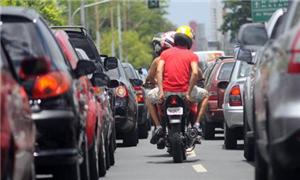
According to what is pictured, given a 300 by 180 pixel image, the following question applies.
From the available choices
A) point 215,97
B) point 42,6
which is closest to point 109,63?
point 215,97

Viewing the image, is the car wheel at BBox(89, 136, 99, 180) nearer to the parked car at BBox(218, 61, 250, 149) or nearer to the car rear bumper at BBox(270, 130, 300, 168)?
the car rear bumper at BBox(270, 130, 300, 168)

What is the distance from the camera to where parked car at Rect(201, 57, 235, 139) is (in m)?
24.4

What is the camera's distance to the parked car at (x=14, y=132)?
866 cm

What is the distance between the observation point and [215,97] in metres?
24.7

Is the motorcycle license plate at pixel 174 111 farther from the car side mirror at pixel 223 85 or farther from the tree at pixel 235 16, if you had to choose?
the tree at pixel 235 16

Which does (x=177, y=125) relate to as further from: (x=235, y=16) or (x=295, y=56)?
(x=235, y=16)

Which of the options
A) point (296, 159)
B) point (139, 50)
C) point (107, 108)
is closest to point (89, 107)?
point (107, 108)

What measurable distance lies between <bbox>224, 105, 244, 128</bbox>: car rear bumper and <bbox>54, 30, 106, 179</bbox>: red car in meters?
5.57

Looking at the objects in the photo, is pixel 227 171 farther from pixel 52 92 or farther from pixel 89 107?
pixel 52 92

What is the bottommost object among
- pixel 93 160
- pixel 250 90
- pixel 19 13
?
pixel 93 160

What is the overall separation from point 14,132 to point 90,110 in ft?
15.1

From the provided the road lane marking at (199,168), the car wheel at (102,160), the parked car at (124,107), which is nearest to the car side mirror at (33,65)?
the car wheel at (102,160)

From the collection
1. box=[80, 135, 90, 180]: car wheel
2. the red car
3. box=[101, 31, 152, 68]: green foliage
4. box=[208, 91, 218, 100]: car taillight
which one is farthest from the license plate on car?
box=[101, 31, 152, 68]: green foliage

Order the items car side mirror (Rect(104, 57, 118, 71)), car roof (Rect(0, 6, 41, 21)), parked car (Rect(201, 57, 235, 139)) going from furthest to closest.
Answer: parked car (Rect(201, 57, 235, 139)) < car side mirror (Rect(104, 57, 118, 71)) < car roof (Rect(0, 6, 41, 21))
